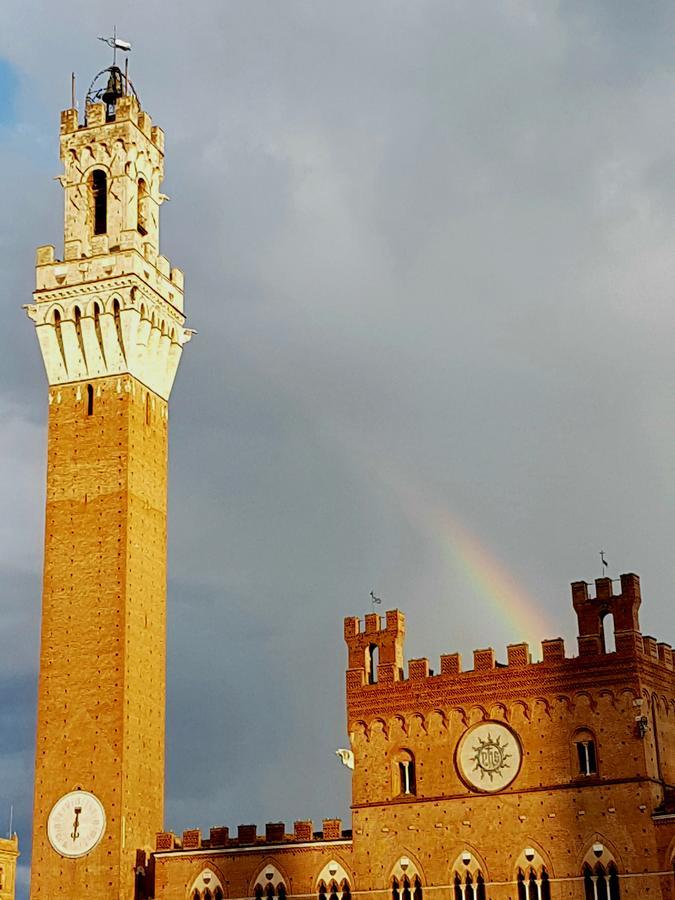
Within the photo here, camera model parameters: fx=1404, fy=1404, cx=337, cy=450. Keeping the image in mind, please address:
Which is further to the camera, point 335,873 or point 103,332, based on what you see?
point 103,332

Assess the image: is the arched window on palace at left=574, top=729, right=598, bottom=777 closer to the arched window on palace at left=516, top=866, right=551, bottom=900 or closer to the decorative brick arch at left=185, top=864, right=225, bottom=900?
the arched window on palace at left=516, top=866, right=551, bottom=900

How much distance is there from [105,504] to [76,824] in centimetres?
1261

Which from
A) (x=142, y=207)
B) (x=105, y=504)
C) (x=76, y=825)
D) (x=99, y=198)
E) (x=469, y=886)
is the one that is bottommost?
(x=469, y=886)

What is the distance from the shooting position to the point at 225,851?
50.4 m

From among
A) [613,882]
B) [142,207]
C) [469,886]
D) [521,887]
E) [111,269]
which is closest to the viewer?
[613,882]

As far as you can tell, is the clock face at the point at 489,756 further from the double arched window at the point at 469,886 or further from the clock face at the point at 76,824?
the clock face at the point at 76,824

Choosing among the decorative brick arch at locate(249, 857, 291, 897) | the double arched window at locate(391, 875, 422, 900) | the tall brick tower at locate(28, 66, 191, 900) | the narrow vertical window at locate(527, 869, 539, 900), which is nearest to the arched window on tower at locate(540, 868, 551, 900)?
the narrow vertical window at locate(527, 869, 539, 900)

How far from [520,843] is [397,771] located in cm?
512

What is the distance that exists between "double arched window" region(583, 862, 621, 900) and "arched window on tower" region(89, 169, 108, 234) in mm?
34695

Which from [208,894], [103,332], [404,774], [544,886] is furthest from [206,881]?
[103,332]

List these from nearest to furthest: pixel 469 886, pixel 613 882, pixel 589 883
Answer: pixel 613 882, pixel 589 883, pixel 469 886

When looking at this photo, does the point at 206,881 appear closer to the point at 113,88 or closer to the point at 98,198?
the point at 98,198

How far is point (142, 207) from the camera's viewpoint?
63250 millimetres

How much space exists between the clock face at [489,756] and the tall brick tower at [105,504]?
13.6 metres
